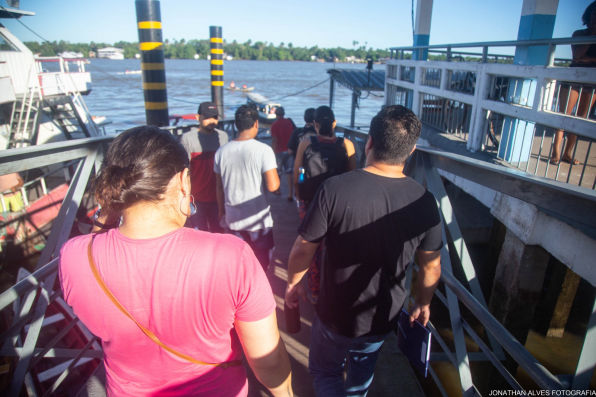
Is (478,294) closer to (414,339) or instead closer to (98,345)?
(414,339)

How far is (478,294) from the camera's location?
226 cm

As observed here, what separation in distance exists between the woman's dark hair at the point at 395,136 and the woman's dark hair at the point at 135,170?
3.53 feet

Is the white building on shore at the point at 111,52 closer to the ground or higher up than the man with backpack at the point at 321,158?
higher up

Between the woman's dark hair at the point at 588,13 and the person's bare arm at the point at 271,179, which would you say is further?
the woman's dark hair at the point at 588,13

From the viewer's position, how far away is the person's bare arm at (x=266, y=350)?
4.13 ft

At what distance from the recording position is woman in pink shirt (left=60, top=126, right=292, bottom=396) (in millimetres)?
1137

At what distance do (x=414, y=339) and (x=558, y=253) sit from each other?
6.99 feet

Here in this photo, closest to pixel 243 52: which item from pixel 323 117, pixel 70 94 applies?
pixel 70 94

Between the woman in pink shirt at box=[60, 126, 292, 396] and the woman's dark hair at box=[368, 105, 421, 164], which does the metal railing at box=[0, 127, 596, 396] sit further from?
the woman in pink shirt at box=[60, 126, 292, 396]

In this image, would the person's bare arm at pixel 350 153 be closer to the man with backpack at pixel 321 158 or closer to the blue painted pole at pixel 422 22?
the man with backpack at pixel 321 158

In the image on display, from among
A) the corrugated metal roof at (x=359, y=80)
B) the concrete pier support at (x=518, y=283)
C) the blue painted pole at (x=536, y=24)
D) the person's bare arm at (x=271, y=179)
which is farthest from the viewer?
the corrugated metal roof at (x=359, y=80)

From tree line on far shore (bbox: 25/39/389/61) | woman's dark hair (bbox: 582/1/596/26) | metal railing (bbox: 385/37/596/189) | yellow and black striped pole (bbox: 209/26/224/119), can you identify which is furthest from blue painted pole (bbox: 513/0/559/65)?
tree line on far shore (bbox: 25/39/389/61)

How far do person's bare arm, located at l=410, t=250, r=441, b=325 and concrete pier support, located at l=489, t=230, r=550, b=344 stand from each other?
257 centimetres

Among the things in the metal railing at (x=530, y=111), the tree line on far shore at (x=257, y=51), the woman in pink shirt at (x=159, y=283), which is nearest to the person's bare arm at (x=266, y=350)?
the woman in pink shirt at (x=159, y=283)
